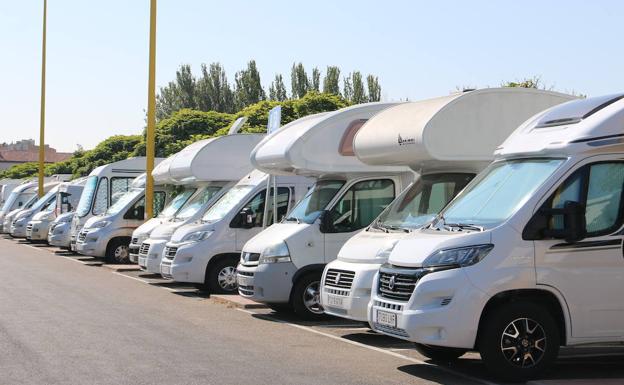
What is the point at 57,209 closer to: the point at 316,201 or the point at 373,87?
the point at 316,201

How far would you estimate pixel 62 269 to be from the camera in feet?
80.8

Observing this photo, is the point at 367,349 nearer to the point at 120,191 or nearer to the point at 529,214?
the point at 529,214

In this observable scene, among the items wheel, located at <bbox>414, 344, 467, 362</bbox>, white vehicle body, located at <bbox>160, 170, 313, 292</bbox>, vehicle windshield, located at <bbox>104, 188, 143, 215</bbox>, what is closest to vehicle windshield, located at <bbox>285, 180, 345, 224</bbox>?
white vehicle body, located at <bbox>160, 170, 313, 292</bbox>

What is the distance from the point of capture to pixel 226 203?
61.8ft

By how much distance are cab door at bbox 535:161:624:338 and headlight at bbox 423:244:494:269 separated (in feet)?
1.67

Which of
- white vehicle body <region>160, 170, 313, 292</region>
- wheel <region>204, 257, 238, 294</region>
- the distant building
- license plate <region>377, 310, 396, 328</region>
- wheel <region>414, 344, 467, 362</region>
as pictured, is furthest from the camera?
the distant building

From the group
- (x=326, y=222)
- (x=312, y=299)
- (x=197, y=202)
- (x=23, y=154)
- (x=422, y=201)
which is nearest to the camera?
(x=422, y=201)

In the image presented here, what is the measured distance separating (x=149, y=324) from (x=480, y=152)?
4921 millimetres

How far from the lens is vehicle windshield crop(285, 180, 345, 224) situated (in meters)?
15.0

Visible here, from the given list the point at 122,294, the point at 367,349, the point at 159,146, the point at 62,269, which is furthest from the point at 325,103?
the point at 367,349

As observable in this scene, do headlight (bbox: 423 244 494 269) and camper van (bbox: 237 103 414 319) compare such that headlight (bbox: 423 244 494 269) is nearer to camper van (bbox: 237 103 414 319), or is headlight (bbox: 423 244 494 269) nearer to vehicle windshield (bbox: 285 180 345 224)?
camper van (bbox: 237 103 414 319)

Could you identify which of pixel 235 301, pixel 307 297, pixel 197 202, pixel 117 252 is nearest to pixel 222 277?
pixel 235 301

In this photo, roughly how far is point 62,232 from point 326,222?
762 inches

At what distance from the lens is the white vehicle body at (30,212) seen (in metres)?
39.0
